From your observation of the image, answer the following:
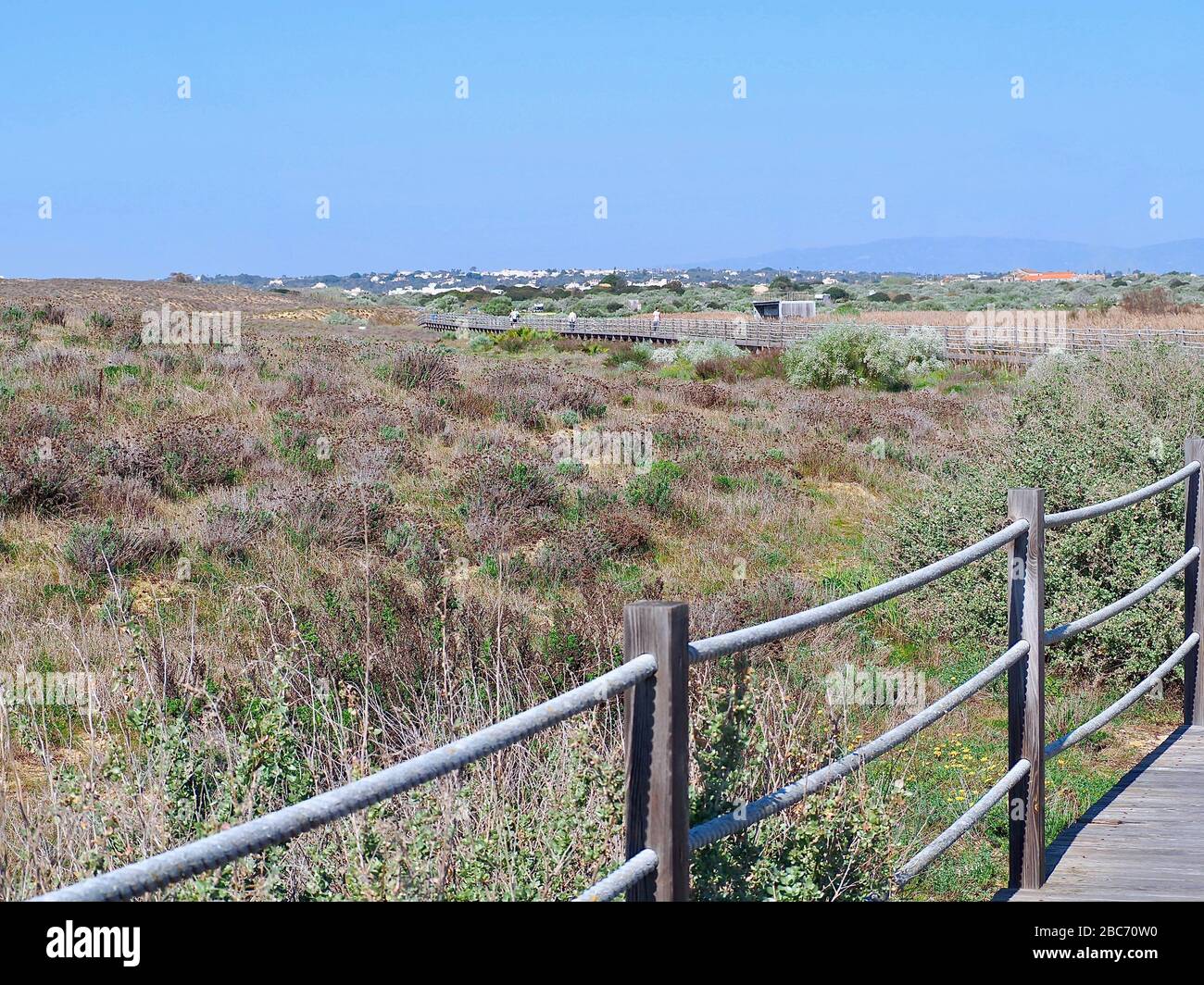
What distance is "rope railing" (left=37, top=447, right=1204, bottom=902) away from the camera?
5.98 feet

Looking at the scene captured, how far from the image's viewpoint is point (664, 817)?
2.50 meters

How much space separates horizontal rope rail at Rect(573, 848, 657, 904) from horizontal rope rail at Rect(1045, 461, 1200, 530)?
92.2 inches

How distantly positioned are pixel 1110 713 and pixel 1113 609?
46 centimetres

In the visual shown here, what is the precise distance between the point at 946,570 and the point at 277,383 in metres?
14.1

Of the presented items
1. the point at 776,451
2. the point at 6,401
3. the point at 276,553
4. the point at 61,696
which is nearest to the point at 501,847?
the point at 61,696

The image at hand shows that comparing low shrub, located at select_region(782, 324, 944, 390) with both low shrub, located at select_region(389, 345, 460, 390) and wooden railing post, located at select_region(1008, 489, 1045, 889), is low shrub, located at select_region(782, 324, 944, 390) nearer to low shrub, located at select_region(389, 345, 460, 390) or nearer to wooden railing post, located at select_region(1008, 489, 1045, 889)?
low shrub, located at select_region(389, 345, 460, 390)

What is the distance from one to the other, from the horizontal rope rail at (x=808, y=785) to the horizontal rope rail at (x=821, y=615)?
14.3 inches

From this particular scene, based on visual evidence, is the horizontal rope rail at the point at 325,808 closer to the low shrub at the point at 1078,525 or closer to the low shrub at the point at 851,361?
the low shrub at the point at 1078,525

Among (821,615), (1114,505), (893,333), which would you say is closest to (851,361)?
(893,333)

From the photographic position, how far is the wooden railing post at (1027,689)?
4.19 metres

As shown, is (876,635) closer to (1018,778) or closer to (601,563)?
(601,563)

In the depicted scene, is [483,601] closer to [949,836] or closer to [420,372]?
[949,836]

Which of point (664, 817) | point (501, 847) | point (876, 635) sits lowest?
point (876, 635)

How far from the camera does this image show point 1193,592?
20.2 ft
